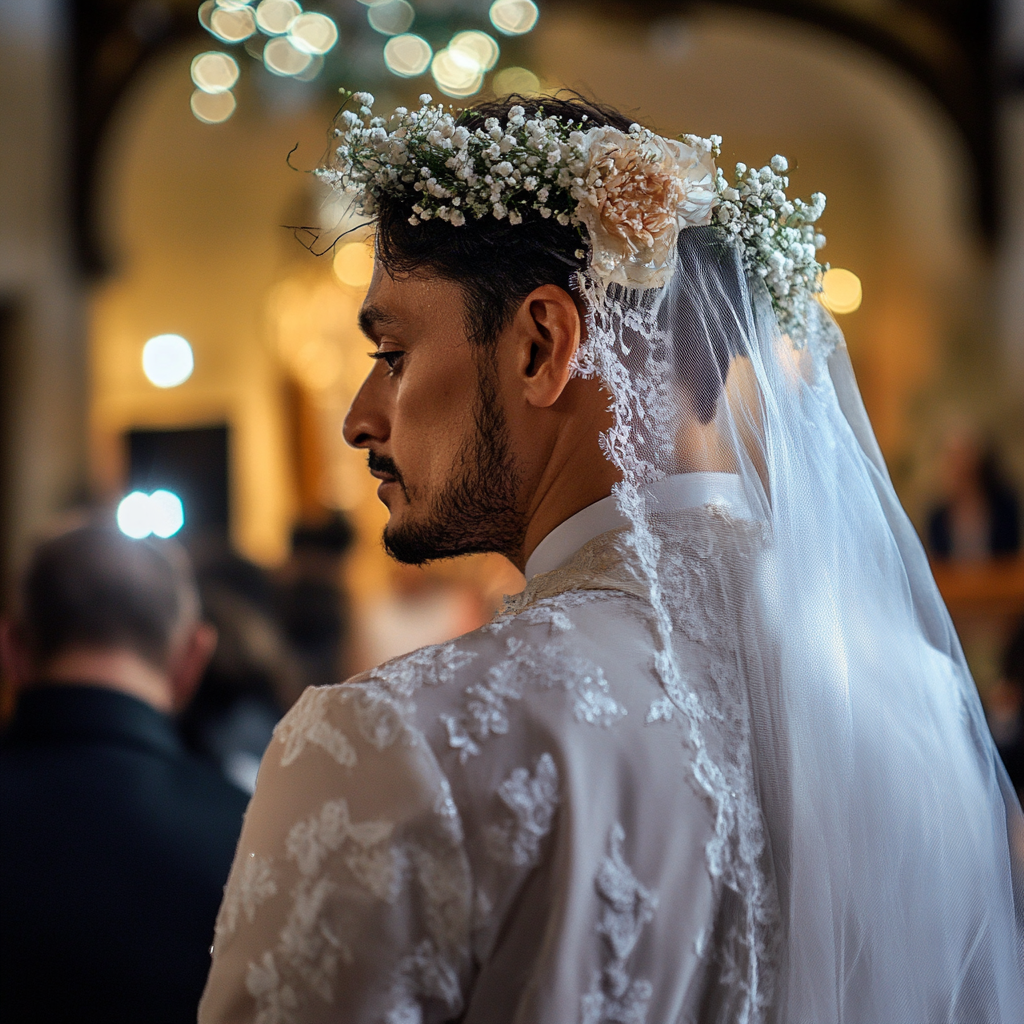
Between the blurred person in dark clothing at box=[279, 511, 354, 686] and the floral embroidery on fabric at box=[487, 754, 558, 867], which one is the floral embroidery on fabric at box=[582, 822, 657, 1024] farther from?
the blurred person in dark clothing at box=[279, 511, 354, 686]

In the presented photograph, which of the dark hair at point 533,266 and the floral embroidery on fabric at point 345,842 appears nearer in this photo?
the floral embroidery on fabric at point 345,842

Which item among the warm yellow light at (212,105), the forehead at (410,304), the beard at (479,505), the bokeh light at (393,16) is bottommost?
the beard at (479,505)

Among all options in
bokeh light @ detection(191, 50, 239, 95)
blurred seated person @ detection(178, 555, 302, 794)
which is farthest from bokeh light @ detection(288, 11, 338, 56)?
blurred seated person @ detection(178, 555, 302, 794)

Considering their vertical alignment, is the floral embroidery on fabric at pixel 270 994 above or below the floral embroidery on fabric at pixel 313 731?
below

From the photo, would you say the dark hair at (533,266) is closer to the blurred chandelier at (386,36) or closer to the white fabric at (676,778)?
the white fabric at (676,778)

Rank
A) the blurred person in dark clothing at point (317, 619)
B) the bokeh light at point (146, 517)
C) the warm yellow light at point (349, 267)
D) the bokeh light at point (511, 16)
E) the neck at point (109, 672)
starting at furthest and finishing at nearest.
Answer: the warm yellow light at point (349, 267) < the bokeh light at point (511, 16) < the blurred person in dark clothing at point (317, 619) < the bokeh light at point (146, 517) < the neck at point (109, 672)

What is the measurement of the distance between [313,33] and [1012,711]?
4210 millimetres

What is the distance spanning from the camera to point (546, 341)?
1.35 m

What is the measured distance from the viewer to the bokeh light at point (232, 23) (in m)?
5.45

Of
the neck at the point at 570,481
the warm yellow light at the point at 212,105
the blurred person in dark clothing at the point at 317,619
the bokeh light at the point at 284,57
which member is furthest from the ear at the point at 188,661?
the warm yellow light at the point at 212,105

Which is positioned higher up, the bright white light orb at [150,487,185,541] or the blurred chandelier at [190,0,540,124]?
the blurred chandelier at [190,0,540,124]

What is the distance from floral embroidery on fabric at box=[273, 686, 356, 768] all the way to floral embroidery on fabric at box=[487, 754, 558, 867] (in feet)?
0.47

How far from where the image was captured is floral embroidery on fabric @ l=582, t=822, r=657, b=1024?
108 centimetres

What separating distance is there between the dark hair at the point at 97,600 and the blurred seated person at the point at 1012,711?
207 centimetres
